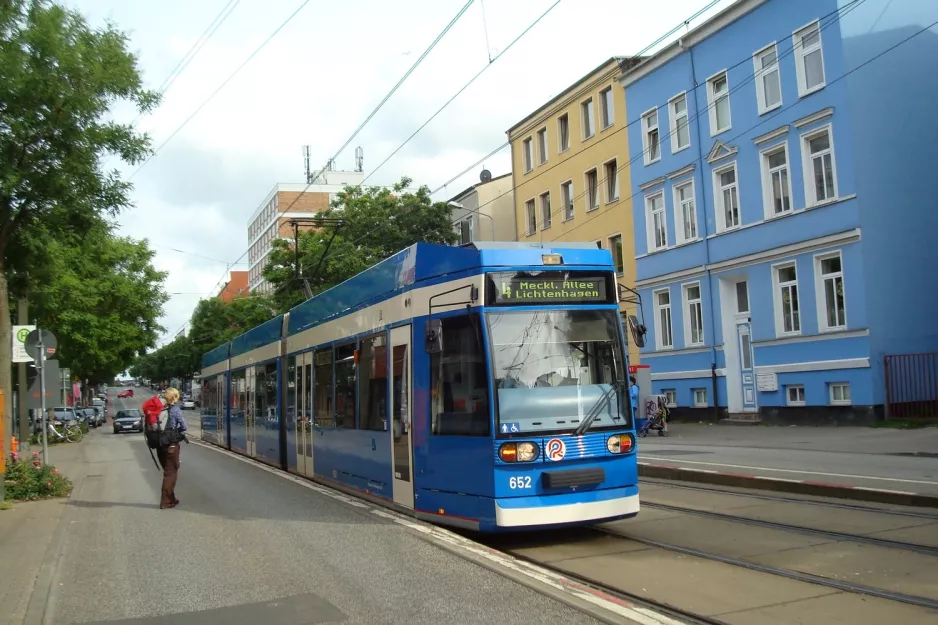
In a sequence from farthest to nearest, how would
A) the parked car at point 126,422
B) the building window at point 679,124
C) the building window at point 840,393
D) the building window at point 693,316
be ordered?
the parked car at point 126,422 → the building window at point 679,124 → the building window at point 693,316 → the building window at point 840,393

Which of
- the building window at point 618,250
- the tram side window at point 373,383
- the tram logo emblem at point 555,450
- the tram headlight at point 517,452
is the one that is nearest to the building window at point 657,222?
the building window at point 618,250

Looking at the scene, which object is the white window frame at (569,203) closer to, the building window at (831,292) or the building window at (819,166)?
the building window at (819,166)

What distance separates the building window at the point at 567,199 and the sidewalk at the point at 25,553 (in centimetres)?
2639

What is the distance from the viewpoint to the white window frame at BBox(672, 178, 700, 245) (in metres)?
28.8

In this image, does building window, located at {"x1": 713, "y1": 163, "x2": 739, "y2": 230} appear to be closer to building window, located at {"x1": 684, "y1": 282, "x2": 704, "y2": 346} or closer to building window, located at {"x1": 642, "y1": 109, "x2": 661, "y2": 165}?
building window, located at {"x1": 684, "y1": 282, "x2": 704, "y2": 346}

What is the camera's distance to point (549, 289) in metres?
8.50

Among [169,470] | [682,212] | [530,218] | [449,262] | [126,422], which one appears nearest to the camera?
[449,262]

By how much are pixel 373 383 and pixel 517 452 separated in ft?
11.3

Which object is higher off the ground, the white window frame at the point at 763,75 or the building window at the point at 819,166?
the white window frame at the point at 763,75

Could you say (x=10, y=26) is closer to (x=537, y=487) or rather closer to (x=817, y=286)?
(x=537, y=487)

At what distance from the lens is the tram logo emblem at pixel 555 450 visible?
8.07m

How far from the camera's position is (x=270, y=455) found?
61.6 ft

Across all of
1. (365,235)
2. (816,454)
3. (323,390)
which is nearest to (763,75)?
(816,454)

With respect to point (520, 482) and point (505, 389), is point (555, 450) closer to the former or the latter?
point (520, 482)
